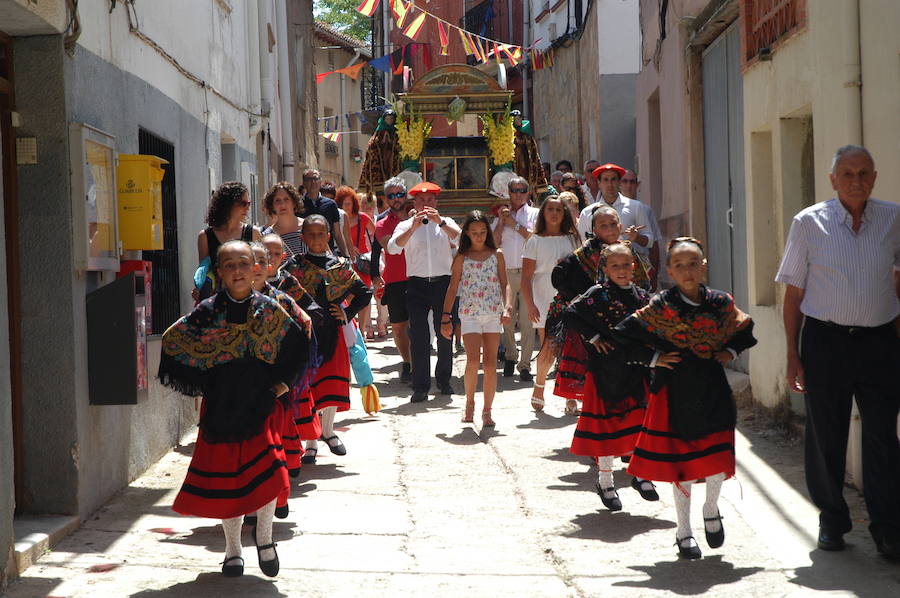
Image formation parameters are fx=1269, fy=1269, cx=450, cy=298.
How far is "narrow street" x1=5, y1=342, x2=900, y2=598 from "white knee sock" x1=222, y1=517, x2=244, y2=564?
0.39 ft

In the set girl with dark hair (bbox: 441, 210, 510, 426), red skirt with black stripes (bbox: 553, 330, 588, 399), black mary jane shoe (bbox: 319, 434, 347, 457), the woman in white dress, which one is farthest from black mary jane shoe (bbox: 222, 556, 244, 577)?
the woman in white dress

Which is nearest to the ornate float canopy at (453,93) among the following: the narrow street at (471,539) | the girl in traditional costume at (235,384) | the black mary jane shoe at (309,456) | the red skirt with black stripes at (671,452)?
the narrow street at (471,539)

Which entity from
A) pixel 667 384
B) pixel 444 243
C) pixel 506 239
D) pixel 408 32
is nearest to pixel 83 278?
pixel 667 384

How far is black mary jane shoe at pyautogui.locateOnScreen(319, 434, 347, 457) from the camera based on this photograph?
863 cm

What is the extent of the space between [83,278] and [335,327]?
2.26 metres

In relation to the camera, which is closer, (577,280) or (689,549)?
(689,549)

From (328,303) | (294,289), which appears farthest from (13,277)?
(328,303)

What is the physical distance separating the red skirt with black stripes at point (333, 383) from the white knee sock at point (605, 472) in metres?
2.15

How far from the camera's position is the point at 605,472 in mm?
7043

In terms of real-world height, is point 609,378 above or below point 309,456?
above

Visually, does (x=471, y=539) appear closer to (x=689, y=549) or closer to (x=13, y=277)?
(x=689, y=549)

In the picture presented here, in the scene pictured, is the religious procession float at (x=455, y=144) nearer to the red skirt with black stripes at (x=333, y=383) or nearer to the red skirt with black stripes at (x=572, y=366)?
the red skirt with black stripes at (x=333, y=383)

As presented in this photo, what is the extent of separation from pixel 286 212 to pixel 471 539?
3.44m

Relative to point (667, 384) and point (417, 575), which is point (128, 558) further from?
point (667, 384)
